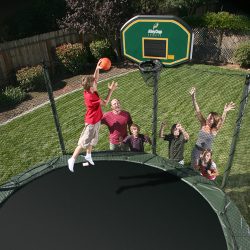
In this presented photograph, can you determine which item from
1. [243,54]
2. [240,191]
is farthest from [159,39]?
[243,54]

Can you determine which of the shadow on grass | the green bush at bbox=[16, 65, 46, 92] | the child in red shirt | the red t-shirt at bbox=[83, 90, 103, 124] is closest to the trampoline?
the child in red shirt

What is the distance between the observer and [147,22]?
4.57 m

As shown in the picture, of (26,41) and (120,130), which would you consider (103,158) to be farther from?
(26,41)

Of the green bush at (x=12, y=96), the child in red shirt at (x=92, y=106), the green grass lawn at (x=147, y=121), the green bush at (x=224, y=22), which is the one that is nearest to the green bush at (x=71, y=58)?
the green grass lawn at (x=147, y=121)

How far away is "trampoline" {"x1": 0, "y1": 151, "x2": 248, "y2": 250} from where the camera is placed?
4113mm

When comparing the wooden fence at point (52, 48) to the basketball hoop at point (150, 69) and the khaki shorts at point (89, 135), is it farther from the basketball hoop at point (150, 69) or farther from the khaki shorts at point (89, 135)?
the basketball hoop at point (150, 69)

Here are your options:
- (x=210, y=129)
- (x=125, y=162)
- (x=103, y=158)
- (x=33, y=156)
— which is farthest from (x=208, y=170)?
(x=33, y=156)

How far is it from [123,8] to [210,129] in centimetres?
824

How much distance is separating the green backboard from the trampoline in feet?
5.85

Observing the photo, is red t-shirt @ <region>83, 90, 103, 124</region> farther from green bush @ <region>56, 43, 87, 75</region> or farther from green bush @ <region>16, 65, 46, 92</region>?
green bush @ <region>56, 43, 87, 75</region>

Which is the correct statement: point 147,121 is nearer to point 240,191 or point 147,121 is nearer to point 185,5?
point 240,191

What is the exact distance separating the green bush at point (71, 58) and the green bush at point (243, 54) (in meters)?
5.83

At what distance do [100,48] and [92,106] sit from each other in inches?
362

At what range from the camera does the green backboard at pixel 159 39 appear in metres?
4.39
